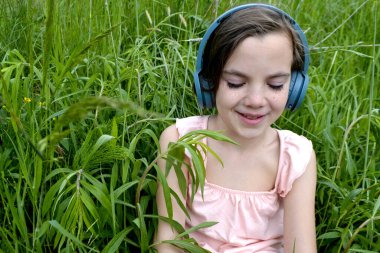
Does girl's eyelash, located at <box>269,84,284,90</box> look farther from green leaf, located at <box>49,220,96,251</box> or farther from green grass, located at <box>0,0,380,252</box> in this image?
green leaf, located at <box>49,220,96,251</box>

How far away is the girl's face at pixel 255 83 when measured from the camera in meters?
1.99

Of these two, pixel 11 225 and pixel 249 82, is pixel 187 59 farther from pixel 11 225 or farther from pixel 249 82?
pixel 11 225

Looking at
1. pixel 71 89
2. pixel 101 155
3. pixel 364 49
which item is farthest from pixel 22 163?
pixel 364 49

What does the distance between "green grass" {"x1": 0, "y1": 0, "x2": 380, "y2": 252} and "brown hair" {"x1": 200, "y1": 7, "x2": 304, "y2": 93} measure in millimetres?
243

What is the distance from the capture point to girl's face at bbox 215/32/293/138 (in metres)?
1.99

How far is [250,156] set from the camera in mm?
2199

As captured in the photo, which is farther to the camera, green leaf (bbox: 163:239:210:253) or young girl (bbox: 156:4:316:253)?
young girl (bbox: 156:4:316:253)

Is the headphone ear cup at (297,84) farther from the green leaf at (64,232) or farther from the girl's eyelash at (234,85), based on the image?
the green leaf at (64,232)

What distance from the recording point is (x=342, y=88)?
2857 millimetres

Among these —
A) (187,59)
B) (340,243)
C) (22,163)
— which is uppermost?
(187,59)

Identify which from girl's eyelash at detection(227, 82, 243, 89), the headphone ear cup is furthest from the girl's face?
the headphone ear cup

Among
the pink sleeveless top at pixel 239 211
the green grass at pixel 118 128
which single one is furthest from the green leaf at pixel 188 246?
the pink sleeveless top at pixel 239 211

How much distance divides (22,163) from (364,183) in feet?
3.77

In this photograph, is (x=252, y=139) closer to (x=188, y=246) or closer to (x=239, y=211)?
(x=239, y=211)
